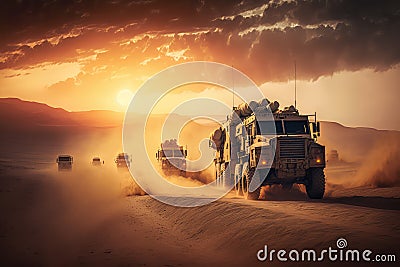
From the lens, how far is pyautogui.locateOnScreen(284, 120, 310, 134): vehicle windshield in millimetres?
20359

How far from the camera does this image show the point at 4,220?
57.0 feet

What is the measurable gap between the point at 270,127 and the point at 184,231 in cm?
690

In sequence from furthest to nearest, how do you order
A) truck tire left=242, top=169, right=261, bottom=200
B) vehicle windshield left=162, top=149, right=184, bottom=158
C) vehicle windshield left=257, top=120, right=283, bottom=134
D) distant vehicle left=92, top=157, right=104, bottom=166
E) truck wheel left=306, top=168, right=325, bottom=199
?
distant vehicle left=92, top=157, right=104, bottom=166, vehicle windshield left=162, top=149, right=184, bottom=158, vehicle windshield left=257, top=120, right=283, bottom=134, truck tire left=242, top=169, right=261, bottom=200, truck wheel left=306, top=168, right=325, bottom=199

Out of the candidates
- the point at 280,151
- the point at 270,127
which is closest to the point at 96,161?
the point at 270,127

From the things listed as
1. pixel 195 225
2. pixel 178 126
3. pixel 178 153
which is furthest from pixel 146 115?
pixel 195 225

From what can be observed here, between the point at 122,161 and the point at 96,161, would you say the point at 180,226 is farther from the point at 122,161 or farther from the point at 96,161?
the point at 96,161

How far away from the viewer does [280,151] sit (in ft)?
64.1

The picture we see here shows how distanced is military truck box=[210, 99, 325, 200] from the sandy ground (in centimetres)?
199

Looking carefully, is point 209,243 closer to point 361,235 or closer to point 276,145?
point 361,235

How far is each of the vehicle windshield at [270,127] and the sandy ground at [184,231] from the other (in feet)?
11.7

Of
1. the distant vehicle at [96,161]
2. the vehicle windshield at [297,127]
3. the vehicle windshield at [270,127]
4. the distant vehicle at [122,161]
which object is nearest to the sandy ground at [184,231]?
the vehicle windshield at [297,127]

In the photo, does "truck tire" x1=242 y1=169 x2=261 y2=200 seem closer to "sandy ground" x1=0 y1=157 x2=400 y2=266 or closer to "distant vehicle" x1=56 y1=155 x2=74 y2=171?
"sandy ground" x1=0 y1=157 x2=400 y2=266

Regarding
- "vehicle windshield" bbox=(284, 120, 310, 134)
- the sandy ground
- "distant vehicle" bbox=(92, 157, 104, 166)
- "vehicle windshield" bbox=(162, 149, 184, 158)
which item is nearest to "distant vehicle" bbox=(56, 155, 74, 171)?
"distant vehicle" bbox=(92, 157, 104, 166)

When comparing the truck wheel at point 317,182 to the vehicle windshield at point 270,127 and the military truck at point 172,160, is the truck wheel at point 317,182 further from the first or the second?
the military truck at point 172,160
